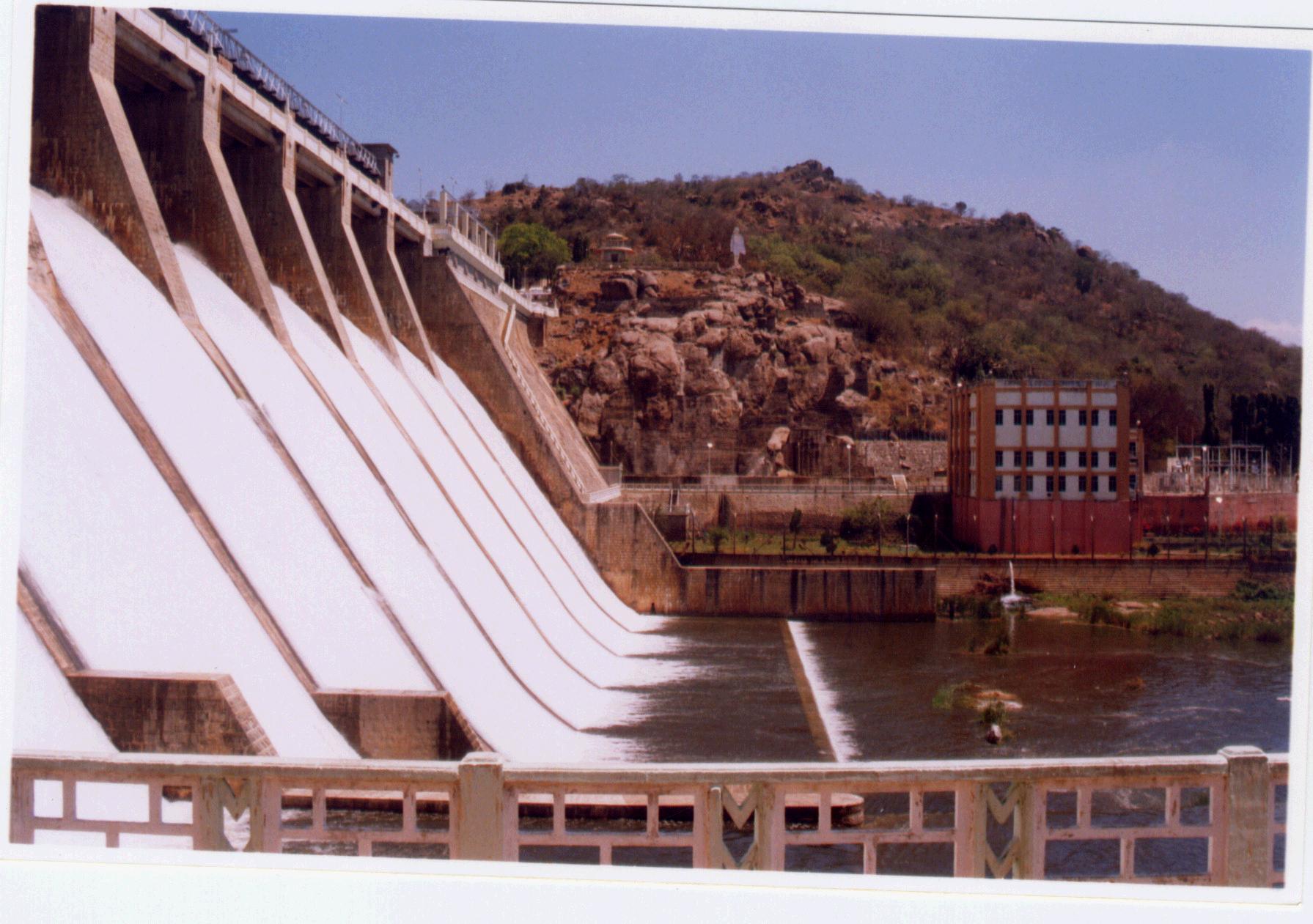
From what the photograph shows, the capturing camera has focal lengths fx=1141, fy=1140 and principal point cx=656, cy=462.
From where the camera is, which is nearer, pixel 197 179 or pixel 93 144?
pixel 93 144

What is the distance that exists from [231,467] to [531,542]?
320 inches

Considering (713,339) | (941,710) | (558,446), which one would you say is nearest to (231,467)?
(941,710)

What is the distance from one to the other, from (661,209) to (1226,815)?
54.4m

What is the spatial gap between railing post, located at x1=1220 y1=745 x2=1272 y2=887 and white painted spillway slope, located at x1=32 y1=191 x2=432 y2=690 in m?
6.07

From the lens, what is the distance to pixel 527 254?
48.4 metres

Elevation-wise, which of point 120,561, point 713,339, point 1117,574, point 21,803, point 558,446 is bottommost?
point 1117,574

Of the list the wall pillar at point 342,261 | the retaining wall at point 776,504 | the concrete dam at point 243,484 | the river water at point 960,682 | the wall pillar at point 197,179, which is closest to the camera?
the concrete dam at point 243,484

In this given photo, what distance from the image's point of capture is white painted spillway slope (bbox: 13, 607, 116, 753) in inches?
235

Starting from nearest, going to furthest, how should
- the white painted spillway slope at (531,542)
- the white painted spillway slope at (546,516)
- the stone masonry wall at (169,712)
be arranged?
the stone masonry wall at (169,712) < the white painted spillway slope at (531,542) < the white painted spillway slope at (546,516)

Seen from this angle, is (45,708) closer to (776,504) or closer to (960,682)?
(960,682)

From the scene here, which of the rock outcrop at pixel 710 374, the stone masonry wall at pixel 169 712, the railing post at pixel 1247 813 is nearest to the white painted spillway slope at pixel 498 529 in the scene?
the stone masonry wall at pixel 169 712

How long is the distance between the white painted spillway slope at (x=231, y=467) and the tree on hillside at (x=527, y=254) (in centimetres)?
3842

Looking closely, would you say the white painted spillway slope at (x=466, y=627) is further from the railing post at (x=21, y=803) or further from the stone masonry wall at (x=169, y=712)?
the railing post at (x=21, y=803)

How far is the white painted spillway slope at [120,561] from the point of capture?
22.1ft
